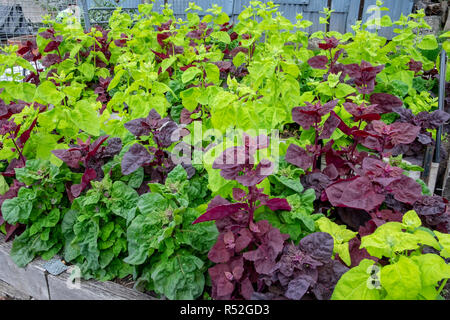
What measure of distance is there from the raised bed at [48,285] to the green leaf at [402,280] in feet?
3.20

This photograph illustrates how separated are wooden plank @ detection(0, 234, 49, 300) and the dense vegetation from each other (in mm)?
74

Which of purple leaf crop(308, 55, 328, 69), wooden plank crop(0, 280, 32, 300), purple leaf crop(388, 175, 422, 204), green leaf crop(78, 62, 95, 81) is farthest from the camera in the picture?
green leaf crop(78, 62, 95, 81)

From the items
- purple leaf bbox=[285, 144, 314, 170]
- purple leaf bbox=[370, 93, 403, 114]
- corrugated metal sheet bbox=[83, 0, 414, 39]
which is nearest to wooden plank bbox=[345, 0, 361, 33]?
corrugated metal sheet bbox=[83, 0, 414, 39]

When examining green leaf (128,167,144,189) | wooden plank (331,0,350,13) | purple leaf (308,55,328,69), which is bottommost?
green leaf (128,167,144,189)

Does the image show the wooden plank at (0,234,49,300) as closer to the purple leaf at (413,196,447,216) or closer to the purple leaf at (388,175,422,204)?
the purple leaf at (388,175,422,204)

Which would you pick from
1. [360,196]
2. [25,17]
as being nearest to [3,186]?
[360,196]

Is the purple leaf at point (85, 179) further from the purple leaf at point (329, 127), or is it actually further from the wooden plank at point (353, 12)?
the wooden plank at point (353, 12)

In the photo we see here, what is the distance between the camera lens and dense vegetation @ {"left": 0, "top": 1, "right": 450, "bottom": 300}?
4.07 ft

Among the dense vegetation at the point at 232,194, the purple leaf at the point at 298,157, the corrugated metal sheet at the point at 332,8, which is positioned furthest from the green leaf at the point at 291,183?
the corrugated metal sheet at the point at 332,8

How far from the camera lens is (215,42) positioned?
11.9 ft

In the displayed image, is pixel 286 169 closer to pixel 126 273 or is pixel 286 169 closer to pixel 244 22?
pixel 126 273

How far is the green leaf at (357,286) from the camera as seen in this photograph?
1.10m

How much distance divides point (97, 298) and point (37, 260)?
1.42ft

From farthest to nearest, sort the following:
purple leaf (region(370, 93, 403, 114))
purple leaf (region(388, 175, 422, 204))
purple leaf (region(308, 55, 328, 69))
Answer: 1. purple leaf (region(308, 55, 328, 69))
2. purple leaf (region(370, 93, 403, 114))
3. purple leaf (region(388, 175, 422, 204))
